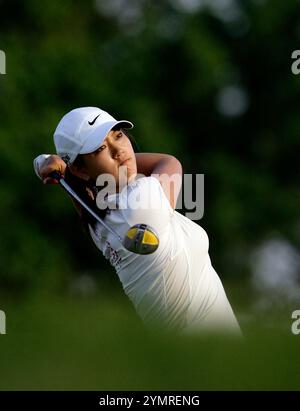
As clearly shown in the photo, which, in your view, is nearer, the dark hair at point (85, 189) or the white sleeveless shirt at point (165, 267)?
the white sleeveless shirt at point (165, 267)

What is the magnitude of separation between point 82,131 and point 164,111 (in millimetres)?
20253

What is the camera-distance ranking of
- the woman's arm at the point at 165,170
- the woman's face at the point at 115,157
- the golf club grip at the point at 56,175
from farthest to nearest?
the golf club grip at the point at 56,175, the woman's arm at the point at 165,170, the woman's face at the point at 115,157

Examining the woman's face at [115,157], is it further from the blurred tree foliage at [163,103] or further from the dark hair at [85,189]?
the blurred tree foliage at [163,103]

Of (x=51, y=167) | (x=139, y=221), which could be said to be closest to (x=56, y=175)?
(x=51, y=167)

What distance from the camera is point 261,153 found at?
25.8 meters

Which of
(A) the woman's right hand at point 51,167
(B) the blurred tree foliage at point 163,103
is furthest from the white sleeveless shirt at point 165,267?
(B) the blurred tree foliage at point 163,103

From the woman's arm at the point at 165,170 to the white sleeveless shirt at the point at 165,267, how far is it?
3.9 inches

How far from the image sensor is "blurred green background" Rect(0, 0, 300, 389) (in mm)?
22094

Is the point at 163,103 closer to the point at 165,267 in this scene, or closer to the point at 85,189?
the point at 85,189

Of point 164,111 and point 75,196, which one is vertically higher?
point 164,111

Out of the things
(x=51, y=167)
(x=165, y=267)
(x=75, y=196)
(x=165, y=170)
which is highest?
(x=51, y=167)

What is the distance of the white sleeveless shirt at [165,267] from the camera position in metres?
5.28

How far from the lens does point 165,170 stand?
561 cm

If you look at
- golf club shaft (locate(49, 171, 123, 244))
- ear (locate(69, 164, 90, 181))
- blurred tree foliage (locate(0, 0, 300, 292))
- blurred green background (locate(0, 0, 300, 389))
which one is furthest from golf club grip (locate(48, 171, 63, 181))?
blurred tree foliage (locate(0, 0, 300, 292))
